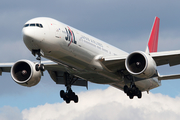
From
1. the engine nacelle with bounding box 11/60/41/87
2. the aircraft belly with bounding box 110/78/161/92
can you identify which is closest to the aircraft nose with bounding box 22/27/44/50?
the engine nacelle with bounding box 11/60/41/87

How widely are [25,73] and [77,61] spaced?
18.3ft

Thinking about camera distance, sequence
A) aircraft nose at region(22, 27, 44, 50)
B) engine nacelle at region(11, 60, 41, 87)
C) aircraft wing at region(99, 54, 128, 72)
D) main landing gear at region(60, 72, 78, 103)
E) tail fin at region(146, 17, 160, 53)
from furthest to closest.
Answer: tail fin at region(146, 17, 160, 53) → main landing gear at region(60, 72, 78, 103) → engine nacelle at region(11, 60, 41, 87) → aircraft wing at region(99, 54, 128, 72) → aircraft nose at region(22, 27, 44, 50)

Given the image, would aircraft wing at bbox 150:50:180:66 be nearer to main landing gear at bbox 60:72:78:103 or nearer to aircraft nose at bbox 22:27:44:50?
main landing gear at bbox 60:72:78:103

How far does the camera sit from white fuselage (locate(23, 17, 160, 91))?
86.4 feet

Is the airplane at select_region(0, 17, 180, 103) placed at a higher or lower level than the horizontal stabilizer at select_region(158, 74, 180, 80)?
higher

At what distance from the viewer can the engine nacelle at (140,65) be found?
2916cm

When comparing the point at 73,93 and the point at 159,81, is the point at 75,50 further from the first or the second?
the point at 159,81

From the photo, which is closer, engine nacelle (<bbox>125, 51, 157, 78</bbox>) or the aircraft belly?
engine nacelle (<bbox>125, 51, 157, 78</bbox>)

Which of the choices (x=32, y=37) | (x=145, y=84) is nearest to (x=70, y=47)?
(x=32, y=37)

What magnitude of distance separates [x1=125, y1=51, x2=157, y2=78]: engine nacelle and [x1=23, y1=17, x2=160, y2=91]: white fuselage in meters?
2.55

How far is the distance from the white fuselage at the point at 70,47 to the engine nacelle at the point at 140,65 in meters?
2.55

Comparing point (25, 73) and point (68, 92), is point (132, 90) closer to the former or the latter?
point (68, 92)

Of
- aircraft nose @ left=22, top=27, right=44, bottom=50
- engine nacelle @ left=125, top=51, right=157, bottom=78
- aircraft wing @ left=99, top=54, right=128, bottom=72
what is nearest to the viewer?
aircraft nose @ left=22, top=27, right=44, bottom=50

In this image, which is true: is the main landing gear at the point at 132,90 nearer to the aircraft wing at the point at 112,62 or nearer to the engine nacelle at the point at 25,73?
the aircraft wing at the point at 112,62
